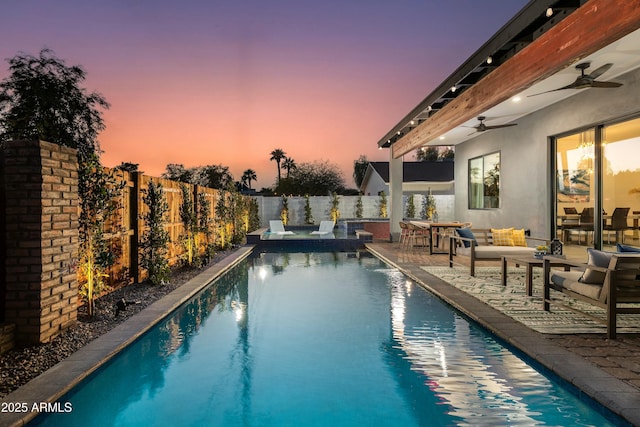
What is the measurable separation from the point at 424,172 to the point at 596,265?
2623 centimetres

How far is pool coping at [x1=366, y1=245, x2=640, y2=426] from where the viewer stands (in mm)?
2963

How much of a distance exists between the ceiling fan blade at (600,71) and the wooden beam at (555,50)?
1.52 meters

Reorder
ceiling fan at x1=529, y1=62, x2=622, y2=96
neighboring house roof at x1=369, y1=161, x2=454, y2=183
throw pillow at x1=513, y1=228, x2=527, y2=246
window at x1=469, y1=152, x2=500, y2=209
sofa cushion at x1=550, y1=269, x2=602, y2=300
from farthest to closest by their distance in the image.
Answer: neighboring house roof at x1=369, y1=161, x2=454, y2=183
window at x1=469, y1=152, x2=500, y2=209
throw pillow at x1=513, y1=228, x2=527, y2=246
ceiling fan at x1=529, y1=62, x2=622, y2=96
sofa cushion at x1=550, y1=269, x2=602, y2=300

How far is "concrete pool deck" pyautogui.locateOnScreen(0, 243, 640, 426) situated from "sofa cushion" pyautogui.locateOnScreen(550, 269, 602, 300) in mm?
481

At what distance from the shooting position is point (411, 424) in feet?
9.86

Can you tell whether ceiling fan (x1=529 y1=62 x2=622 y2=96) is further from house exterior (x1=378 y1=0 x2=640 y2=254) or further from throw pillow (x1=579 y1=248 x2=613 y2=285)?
throw pillow (x1=579 y1=248 x2=613 y2=285)

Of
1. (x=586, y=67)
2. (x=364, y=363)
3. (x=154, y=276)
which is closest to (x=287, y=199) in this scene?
(x=154, y=276)

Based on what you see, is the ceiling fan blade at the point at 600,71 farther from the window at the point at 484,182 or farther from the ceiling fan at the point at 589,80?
the window at the point at 484,182

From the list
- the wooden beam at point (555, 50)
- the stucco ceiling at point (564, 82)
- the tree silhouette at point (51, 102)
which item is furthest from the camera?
the tree silhouette at point (51, 102)

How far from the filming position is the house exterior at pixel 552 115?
489cm

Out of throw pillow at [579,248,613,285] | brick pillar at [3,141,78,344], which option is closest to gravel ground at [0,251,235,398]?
brick pillar at [3,141,78,344]

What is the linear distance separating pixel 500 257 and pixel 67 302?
6.60 meters

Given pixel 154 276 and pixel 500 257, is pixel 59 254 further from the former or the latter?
pixel 500 257

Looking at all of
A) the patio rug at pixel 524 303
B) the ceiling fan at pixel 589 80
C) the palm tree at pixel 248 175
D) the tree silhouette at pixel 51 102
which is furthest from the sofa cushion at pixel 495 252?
the palm tree at pixel 248 175
